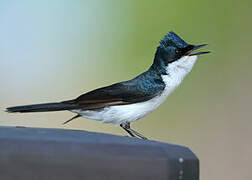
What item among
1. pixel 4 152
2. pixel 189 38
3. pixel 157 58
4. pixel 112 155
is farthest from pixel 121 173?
pixel 189 38

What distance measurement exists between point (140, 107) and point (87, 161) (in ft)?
6.33

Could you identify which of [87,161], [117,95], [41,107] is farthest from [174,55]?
[87,161]

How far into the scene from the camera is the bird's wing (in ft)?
11.3

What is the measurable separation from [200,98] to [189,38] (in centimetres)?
65

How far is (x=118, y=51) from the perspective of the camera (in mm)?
6039

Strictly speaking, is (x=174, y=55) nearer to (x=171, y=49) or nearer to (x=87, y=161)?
(x=171, y=49)

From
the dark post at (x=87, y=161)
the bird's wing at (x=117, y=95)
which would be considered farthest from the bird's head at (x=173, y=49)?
the dark post at (x=87, y=161)

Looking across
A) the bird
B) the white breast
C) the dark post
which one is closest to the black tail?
the bird

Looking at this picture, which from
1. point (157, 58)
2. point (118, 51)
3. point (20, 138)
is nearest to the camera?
point (20, 138)

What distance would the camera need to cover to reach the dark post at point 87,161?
157cm

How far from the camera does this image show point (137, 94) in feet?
11.7

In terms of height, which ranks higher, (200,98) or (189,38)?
(189,38)

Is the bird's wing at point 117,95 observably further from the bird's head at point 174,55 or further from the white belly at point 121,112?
the bird's head at point 174,55

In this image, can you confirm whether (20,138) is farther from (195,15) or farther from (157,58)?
(195,15)
